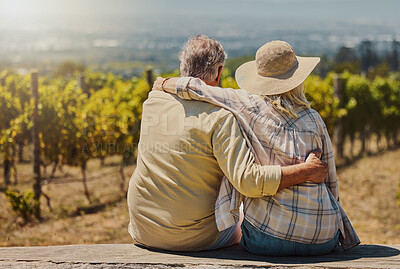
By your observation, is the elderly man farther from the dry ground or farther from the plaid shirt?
the dry ground

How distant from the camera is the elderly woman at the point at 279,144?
6.21 feet

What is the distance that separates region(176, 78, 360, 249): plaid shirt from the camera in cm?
189

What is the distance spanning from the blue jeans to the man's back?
194 mm

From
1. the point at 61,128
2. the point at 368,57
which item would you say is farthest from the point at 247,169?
the point at 368,57

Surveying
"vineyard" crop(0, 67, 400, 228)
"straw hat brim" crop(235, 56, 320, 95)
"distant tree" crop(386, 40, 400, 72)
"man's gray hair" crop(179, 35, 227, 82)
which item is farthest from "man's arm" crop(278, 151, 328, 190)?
"distant tree" crop(386, 40, 400, 72)

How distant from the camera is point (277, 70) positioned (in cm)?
196

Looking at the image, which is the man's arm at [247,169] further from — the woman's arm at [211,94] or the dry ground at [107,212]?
the dry ground at [107,212]

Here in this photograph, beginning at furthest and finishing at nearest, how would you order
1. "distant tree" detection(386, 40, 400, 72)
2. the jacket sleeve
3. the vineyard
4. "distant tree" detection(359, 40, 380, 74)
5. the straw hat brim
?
"distant tree" detection(386, 40, 400, 72), "distant tree" detection(359, 40, 380, 74), the vineyard, the straw hat brim, the jacket sleeve

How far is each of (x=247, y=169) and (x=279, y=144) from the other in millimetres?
201

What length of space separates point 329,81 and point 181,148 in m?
10.5

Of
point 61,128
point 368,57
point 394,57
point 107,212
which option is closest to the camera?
point 107,212

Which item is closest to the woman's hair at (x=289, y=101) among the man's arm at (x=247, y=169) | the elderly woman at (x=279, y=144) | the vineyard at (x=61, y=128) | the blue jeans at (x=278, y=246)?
the elderly woman at (x=279, y=144)

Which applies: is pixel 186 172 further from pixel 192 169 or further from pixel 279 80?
pixel 279 80

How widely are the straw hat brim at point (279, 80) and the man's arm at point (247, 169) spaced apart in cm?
21
